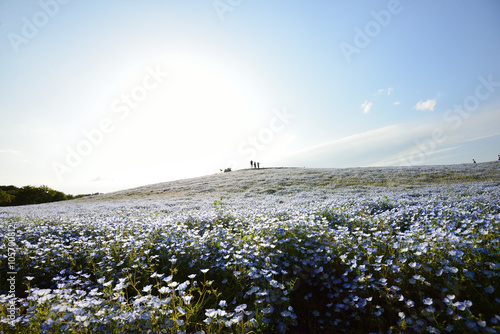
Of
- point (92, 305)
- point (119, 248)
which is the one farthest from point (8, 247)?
point (92, 305)

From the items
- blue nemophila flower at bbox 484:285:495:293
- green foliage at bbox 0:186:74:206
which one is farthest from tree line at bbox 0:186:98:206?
blue nemophila flower at bbox 484:285:495:293

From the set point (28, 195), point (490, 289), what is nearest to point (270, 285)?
point (490, 289)

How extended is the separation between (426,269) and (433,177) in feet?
96.7

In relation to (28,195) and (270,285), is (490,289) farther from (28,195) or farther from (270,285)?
(28,195)

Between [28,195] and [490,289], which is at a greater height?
[28,195]

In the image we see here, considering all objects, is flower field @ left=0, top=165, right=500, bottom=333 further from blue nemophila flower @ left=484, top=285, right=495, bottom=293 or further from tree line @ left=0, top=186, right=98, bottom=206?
tree line @ left=0, top=186, right=98, bottom=206

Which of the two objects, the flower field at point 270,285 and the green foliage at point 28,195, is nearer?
the flower field at point 270,285

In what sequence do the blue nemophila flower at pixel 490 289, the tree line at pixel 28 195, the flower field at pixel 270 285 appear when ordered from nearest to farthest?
the flower field at pixel 270 285 < the blue nemophila flower at pixel 490 289 < the tree line at pixel 28 195

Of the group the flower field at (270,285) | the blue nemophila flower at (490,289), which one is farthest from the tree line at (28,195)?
the blue nemophila flower at (490,289)

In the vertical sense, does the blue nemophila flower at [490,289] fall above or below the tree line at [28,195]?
below

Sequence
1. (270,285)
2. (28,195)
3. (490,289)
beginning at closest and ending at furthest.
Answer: (490,289) → (270,285) → (28,195)

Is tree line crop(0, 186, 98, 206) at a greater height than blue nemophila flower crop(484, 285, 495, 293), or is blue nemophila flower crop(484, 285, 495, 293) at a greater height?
tree line crop(0, 186, 98, 206)

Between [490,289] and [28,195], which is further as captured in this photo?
[28,195]

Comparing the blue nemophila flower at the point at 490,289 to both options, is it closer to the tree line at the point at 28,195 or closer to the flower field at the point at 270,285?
the flower field at the point at 270,285
